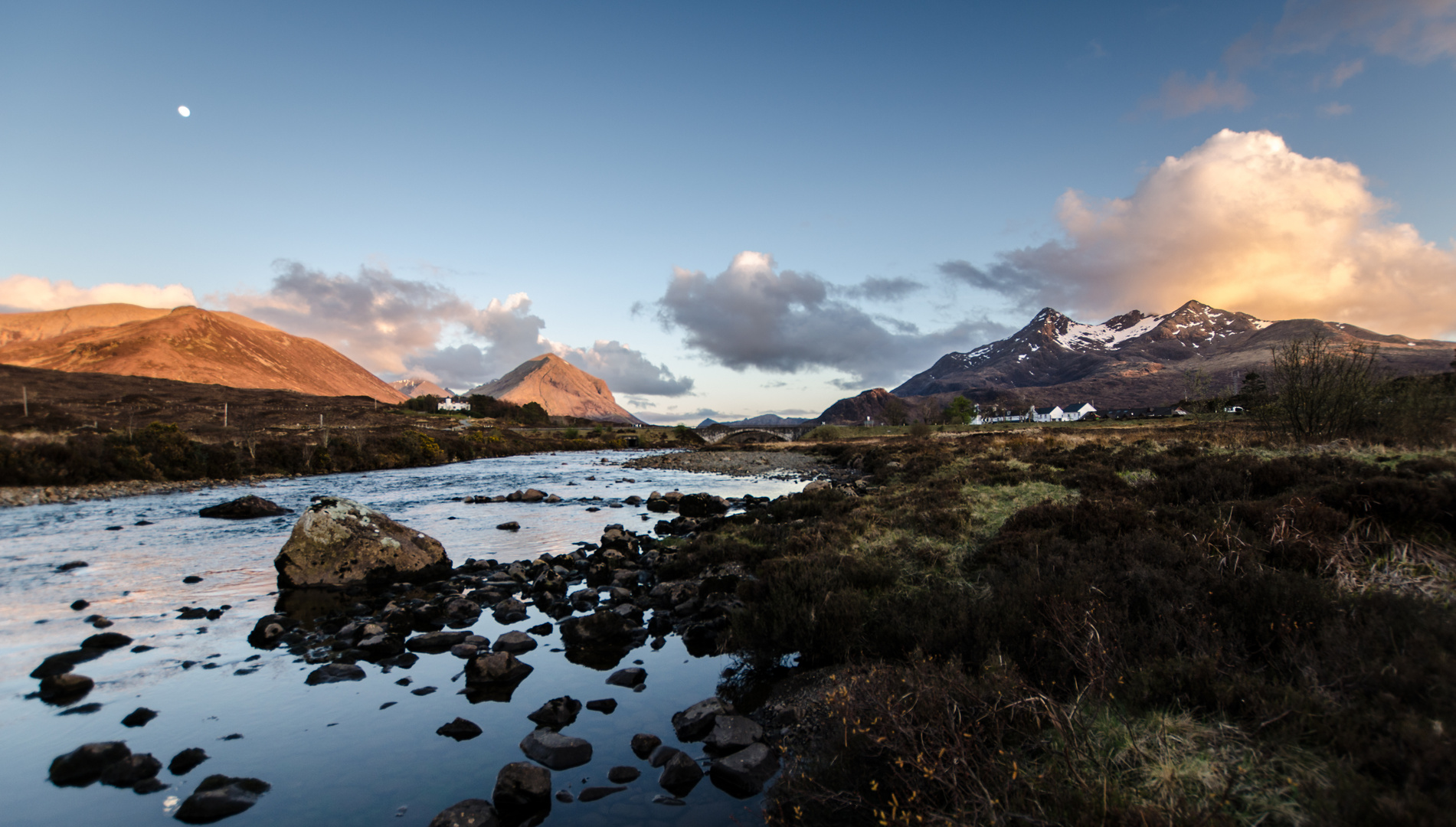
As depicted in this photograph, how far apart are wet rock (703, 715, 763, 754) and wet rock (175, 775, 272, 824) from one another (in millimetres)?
4816

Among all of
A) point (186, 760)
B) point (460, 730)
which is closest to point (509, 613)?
point (460, 730)

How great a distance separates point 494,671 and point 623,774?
3.45 meters

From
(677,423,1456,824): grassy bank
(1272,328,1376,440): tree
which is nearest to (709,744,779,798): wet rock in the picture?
(677,423,1456,824): grassy bank

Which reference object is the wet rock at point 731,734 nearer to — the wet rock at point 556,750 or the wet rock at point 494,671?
the wet rock at point 556,750

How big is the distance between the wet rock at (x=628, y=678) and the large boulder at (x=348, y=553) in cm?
809

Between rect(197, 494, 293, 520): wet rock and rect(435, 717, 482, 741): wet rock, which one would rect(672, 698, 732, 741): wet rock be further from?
rect(197, 494, 293, 520): wet rock

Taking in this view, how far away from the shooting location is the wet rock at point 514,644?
9719mm

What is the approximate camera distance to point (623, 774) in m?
6.11

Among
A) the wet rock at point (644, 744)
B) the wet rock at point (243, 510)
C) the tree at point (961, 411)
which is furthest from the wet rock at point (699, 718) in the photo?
the tree at point (961, 411)

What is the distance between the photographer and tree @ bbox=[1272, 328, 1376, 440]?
18344mm

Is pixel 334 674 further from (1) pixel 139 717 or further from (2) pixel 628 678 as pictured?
(2) pixel 628 678

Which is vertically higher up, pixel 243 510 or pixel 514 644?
pixel 243 510

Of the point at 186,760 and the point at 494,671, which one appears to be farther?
the point at 494,671

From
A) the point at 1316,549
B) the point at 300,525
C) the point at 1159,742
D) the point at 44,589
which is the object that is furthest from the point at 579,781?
the point at 44,589
